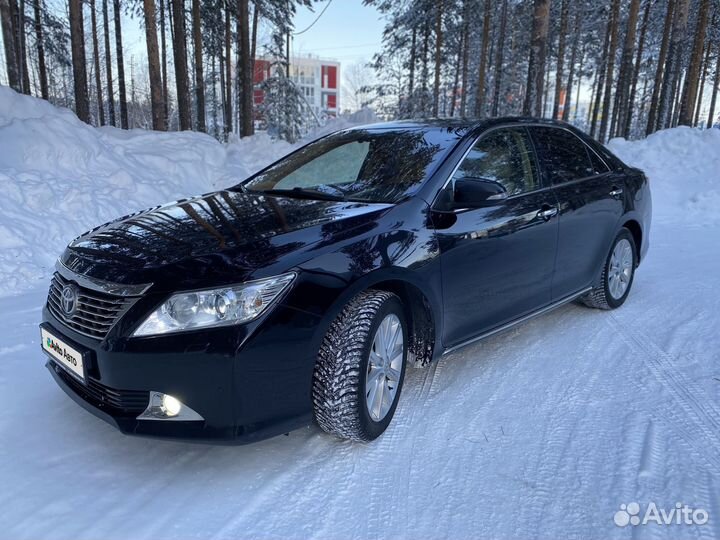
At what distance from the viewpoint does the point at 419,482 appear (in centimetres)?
246

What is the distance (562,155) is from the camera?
413 cm

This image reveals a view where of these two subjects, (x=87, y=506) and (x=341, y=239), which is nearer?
(x=87, y=506)

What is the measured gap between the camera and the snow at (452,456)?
86.3 inches

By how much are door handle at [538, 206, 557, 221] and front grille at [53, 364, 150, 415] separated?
2671 mm

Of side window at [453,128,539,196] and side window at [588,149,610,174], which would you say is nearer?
side window at [453,128,539,196]

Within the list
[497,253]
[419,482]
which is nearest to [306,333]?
[419,482]

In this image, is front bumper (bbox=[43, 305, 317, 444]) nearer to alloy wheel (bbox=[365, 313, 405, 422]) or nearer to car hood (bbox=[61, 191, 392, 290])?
car hood (bbox=[61, 191, 392, 290])

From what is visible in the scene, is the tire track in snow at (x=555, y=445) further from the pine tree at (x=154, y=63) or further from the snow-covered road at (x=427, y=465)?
the pine tree at (x=154, y=63)

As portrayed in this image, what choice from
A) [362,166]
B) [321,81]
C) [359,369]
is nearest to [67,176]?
[362,166]

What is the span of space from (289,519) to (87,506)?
0.83 m

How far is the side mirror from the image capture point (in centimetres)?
298

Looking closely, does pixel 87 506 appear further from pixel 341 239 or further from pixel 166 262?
pixel 341 239

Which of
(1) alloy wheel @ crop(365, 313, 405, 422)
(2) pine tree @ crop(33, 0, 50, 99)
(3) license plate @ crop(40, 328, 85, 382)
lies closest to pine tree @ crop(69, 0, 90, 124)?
(2) pine tree @ crop(33, 0, 50, 99)

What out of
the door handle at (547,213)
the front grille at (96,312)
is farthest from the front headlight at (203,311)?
the door handle at (547,213)
